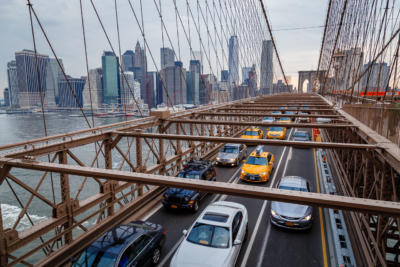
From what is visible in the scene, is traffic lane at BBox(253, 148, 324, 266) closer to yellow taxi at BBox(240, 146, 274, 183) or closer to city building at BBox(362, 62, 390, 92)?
yellow taxi at BBox(240, 146, 274, 183)

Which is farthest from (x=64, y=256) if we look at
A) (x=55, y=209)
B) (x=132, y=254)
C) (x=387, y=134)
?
(x=387, y=134)

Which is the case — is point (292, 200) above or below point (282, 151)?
above

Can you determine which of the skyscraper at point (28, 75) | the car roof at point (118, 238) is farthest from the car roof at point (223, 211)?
the skyscraper at point (28, 75)

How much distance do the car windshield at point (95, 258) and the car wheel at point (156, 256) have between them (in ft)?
5.33

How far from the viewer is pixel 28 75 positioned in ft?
49.6

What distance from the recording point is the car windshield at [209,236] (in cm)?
706

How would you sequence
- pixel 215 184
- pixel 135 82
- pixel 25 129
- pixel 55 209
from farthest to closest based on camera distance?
pixel 25 129, pixel 135 82, pixel 55 209, pixel 215 184

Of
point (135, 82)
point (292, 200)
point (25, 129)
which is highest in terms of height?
point (135, 82)

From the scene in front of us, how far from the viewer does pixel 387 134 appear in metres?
6.40

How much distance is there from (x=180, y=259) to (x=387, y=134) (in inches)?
238

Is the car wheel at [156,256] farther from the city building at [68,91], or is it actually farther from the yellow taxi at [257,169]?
the city building at [68,91]

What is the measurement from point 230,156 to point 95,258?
12.6 meters

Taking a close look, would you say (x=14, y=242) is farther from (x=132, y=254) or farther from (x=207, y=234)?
(x=207, y=234)

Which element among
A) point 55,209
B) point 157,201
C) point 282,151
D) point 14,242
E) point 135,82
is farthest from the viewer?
point 135,82
